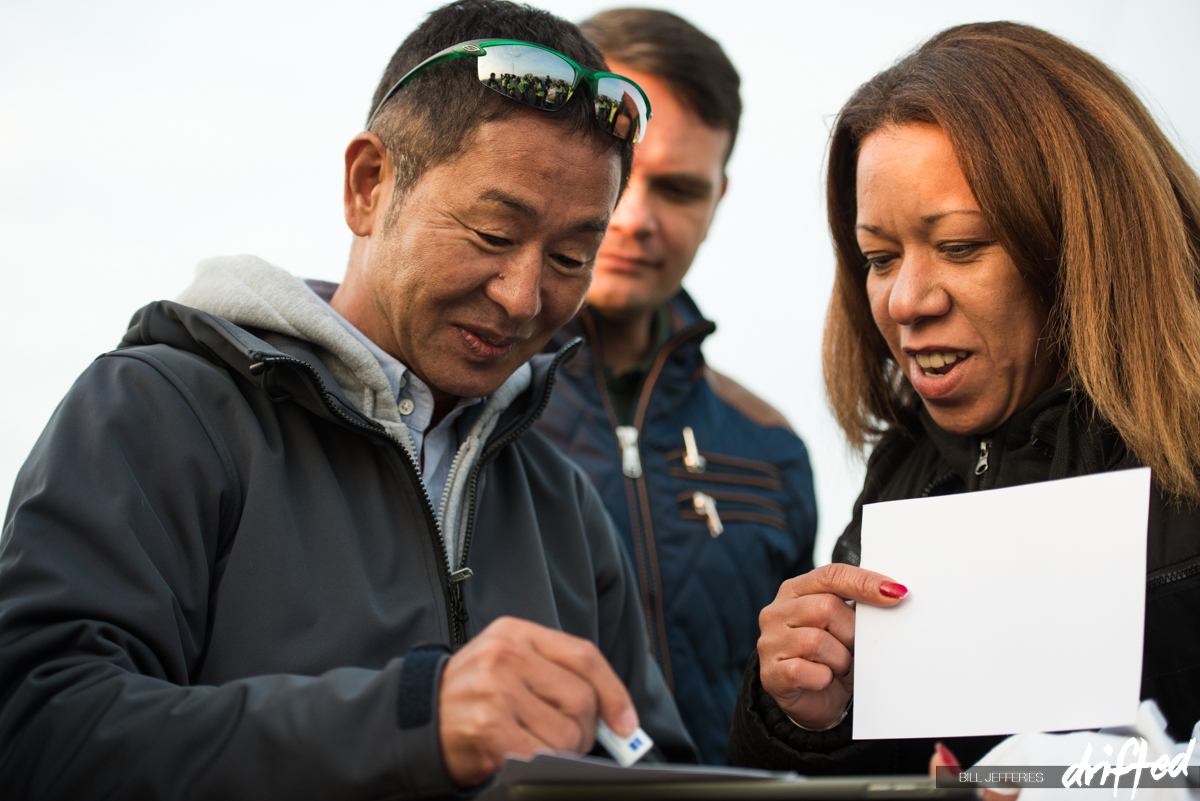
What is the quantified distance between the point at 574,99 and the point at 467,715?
1.34m

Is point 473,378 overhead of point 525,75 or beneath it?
beneath

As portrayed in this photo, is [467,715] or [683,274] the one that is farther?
[683,274]

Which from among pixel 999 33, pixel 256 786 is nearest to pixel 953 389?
pixel 999 33

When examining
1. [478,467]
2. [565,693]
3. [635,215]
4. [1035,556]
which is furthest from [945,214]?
[635,215]

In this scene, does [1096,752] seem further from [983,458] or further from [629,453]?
[629,453]

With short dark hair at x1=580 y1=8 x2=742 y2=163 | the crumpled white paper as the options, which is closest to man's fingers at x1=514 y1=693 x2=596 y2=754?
the crumpled white paper

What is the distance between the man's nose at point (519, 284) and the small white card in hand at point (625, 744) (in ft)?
3.25

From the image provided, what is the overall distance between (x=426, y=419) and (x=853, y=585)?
3.30ft

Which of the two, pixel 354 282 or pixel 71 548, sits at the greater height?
pixel 354 282

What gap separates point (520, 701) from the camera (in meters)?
1.32

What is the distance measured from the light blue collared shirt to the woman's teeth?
3.31 feet

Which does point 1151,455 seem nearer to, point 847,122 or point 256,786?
point 847,122

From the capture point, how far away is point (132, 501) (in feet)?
5.48

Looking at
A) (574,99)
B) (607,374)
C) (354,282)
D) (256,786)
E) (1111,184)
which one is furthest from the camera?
(607,374)
